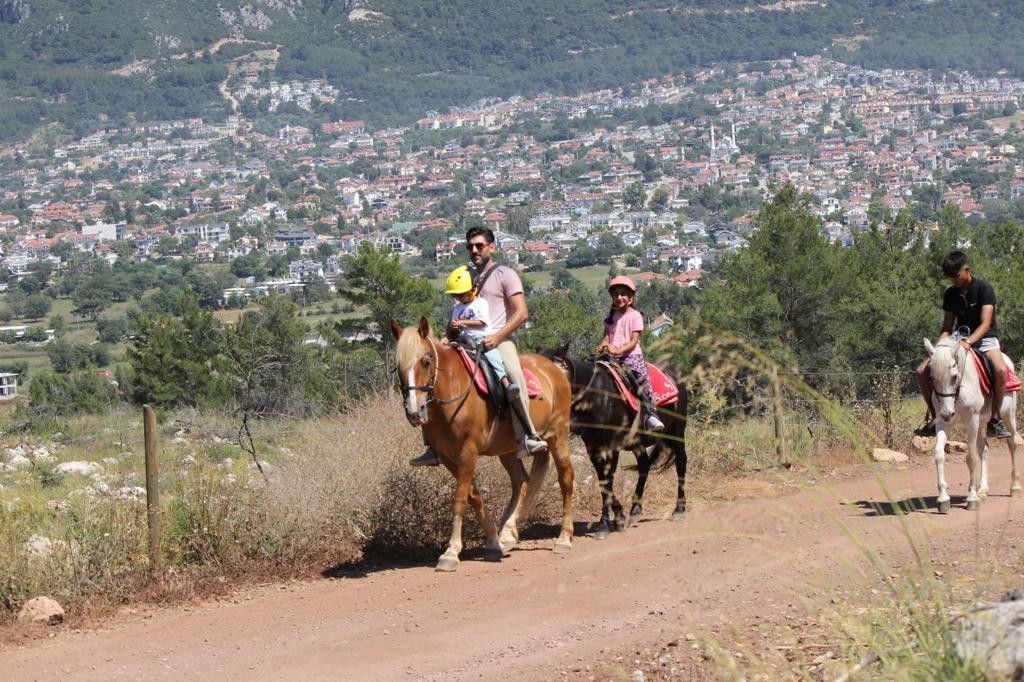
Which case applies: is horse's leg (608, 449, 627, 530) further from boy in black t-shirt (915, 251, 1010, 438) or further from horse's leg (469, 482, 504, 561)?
boy in black t-shirt (915, 251, 1010, 438)

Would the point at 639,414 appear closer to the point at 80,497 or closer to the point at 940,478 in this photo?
the point at 940,478

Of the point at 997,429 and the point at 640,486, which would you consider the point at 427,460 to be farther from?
the point at 997,429

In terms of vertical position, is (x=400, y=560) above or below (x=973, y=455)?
below

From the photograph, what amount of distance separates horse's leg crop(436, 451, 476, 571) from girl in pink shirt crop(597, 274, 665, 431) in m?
1.51

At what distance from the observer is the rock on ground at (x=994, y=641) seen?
16.6 ft

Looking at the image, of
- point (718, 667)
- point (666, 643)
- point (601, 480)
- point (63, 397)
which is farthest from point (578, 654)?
point (63, 397)

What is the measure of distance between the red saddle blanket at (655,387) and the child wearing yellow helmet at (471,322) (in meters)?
1.07

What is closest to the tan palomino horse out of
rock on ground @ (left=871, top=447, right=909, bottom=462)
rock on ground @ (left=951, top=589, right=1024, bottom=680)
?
rock on ground @ (left=951, top=589, right=1024, bottom=680)

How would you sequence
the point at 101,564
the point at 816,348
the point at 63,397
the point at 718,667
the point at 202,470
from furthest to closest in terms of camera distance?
the point at 63,397
the point at 816,348
the point at 202,470
the point at 101,564
the point at 718,667

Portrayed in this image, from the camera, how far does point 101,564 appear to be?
27.9 ft

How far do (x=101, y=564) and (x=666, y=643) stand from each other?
11.3 ft

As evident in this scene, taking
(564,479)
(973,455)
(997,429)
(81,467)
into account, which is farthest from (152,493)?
(81,467)

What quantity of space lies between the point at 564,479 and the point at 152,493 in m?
2.76

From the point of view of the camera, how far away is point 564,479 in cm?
990
